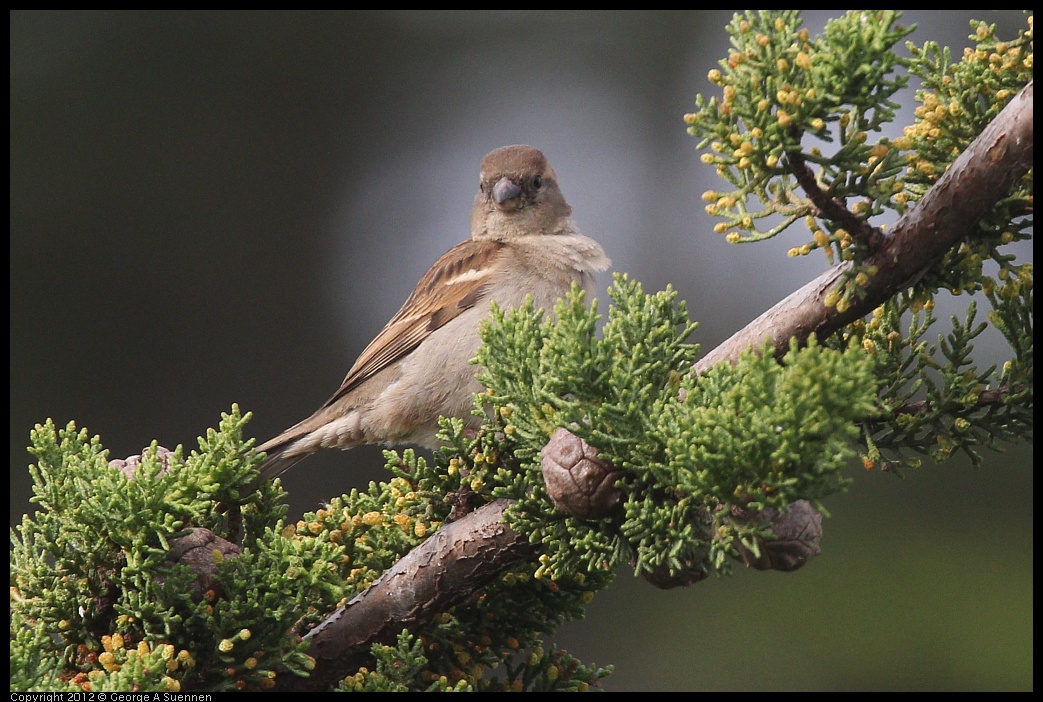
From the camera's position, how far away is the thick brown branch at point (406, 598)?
7.60 ft

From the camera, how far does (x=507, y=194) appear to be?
482 centimetres

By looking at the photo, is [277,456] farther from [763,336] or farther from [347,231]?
[347,231]

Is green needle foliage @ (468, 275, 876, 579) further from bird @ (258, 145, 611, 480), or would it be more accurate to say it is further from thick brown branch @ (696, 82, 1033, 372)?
bird @ (258, 145, 611, 480)

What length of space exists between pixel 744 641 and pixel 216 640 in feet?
10.6

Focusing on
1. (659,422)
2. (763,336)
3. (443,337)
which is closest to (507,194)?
(443,337)

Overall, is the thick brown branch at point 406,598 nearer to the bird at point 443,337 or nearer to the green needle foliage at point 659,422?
the green needle foliage at point 659,422

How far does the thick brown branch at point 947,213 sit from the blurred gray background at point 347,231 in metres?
2.80

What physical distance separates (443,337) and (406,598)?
206 centimetres

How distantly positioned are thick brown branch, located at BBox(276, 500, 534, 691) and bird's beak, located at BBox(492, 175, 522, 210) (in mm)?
2693

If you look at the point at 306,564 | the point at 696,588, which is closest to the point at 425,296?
the point at 696,588

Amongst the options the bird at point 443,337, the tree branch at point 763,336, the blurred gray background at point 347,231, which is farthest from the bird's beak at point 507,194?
the tree branch at point 763,336

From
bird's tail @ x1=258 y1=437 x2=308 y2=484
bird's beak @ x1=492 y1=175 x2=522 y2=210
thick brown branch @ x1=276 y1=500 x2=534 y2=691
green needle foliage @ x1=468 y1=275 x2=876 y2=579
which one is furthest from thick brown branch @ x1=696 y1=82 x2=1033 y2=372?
bird's beak @ x1=492 y1=175 x2=522 y2=210

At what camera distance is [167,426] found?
6.18 metres

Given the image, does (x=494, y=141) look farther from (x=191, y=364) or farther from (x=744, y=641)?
(x=744, y=641)
